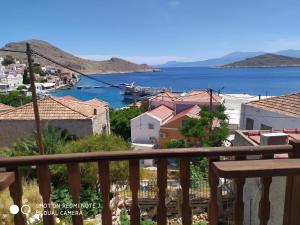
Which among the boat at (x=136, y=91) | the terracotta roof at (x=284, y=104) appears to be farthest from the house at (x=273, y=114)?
the boat at (x=136, y=91)

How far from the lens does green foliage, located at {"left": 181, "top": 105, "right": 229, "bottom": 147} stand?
736 inches

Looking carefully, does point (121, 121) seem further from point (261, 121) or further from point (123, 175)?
point (123, 175)

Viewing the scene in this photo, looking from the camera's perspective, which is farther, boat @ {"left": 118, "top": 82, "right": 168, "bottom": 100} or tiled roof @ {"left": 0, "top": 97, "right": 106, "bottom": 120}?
boat @ {"left": 118, "top": 82, "right": 168, "bottom": 100}

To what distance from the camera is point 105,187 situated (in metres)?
1.88

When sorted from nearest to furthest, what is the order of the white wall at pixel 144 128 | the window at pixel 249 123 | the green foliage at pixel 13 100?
1. the window at pixel 249 123
2. the white wall at pixel 144 128
3. the green foliage at pixel 13 100

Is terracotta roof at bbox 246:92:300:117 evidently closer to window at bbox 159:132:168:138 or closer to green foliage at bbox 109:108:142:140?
window at bbox 159:132:168:138

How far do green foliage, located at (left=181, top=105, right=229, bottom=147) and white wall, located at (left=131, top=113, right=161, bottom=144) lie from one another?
7.54m

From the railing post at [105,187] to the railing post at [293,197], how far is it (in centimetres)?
112

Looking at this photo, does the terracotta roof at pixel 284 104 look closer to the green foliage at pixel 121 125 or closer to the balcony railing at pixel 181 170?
the balcony railing at pixel 181 170

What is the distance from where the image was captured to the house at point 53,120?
19094 millimetres

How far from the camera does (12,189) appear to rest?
1793 mm

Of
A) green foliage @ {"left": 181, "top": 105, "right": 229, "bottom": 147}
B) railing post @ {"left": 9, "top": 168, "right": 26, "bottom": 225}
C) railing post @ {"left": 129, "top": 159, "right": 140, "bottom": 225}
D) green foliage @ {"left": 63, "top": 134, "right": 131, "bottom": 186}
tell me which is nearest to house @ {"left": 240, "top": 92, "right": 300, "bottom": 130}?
green foliage @ {"left": 181, "top": 105, "right": 229, "bottom": 147}

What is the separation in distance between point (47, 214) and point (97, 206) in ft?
19.7

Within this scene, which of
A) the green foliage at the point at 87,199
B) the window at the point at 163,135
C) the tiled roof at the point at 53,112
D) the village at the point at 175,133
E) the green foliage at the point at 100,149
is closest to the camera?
Answer: the green foliage at the point at 87,199
